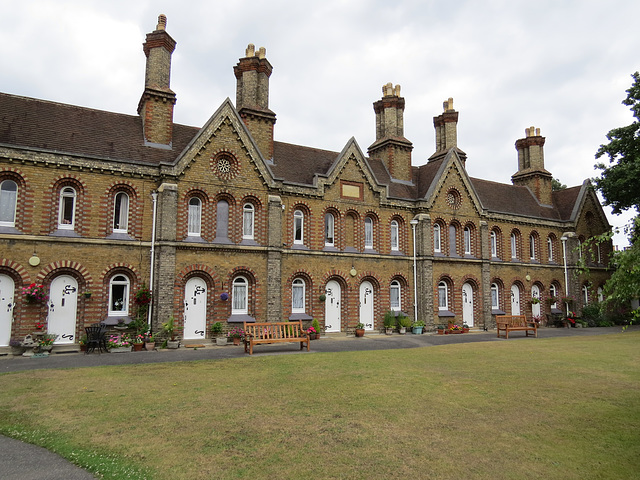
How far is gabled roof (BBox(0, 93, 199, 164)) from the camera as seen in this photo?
1858cm

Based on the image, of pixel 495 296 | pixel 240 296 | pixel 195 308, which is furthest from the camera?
pixel 495 296

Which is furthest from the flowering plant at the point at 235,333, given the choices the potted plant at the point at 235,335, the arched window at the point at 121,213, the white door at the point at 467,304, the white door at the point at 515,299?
the white door at the point at 515,299

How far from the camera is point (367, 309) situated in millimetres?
25172

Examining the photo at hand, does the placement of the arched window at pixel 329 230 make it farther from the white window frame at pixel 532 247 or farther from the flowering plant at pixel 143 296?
the white window frame at pixel 532 247

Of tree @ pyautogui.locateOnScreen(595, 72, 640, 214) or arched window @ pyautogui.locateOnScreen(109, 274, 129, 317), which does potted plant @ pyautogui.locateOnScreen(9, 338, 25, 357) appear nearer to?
arched window @ pyautogui.locateOnScreen(109, 274, 129, 317)

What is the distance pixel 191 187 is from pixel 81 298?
6706 millimetres

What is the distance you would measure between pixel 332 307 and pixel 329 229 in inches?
173

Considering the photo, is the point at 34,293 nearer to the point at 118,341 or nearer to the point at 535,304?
the point at 118,341

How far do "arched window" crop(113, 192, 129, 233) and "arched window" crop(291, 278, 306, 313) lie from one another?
8.75m

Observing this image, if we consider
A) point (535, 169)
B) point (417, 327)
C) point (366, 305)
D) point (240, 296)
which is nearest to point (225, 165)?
point (240, 296)

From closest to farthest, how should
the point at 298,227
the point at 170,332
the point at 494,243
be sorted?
the point at 170,332
the point at 298,227
the point at 494,243

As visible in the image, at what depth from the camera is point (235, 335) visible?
65.5 ft

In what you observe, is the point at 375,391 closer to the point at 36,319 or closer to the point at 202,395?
the point at 202,395

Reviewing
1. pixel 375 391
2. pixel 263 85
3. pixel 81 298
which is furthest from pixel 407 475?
pixel 263 85
